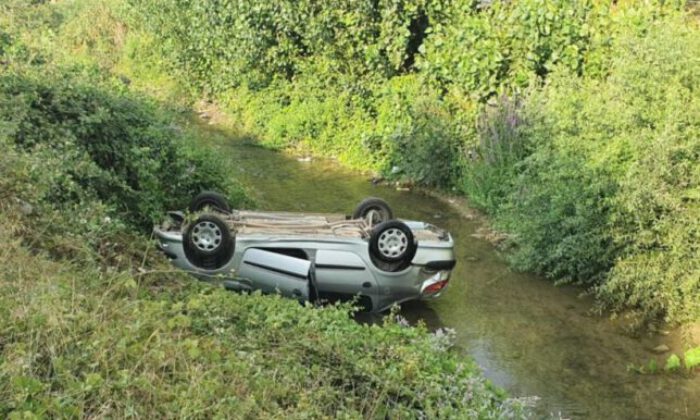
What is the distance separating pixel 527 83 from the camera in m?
14.6

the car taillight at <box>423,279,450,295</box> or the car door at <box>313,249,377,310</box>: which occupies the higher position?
the car door at <box>313,249,377,310</box>

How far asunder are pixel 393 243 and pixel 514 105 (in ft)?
21.0

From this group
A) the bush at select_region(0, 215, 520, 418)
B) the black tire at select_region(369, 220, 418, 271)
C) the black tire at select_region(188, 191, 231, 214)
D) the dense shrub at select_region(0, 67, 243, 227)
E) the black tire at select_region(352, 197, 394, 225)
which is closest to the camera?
the bush at select_region(0, 215, 520, 418)

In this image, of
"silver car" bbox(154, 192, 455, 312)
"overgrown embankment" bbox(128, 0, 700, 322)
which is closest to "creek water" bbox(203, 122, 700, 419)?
Answer: "overgrown embankment" bbox(128, 0, 700, 322)

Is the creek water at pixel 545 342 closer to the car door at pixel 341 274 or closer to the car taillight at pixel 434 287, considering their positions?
the car taillight at pixel 434 287

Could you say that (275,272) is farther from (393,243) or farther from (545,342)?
(545,342)

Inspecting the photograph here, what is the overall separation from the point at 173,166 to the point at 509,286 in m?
5.11

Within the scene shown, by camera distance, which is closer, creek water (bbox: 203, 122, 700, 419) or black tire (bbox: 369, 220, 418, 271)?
creek water (bbox: 203, 122, 700, 419)

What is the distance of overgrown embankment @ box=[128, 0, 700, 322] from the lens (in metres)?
9.79

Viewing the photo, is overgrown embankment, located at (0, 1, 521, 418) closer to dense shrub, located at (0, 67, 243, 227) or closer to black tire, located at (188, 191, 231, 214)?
dense shrub, located at (0, 67, 243, 227)

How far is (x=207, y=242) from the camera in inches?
347

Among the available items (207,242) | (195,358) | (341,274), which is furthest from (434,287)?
(195,358)

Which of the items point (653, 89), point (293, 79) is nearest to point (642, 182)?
point (653, 89)

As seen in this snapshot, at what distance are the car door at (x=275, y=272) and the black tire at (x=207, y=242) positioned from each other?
270 millimetres
